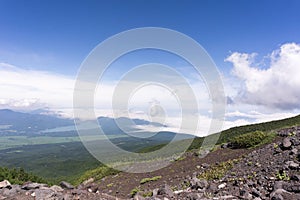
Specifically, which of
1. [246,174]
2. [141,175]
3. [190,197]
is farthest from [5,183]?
[246,174]

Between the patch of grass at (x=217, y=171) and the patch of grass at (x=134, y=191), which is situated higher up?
the patch of grass at (x=217, y=171)

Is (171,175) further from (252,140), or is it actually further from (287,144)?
(287,144)

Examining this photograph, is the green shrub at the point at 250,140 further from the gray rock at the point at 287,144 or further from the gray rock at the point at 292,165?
the gray rock at the point at 292,165

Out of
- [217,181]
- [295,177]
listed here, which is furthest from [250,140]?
[295,177]

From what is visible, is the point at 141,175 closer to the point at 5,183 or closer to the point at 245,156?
the point at 245,156

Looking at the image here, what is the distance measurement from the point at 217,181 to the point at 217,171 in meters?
1.79

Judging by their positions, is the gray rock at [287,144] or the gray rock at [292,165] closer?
the gray rock at [292,165]

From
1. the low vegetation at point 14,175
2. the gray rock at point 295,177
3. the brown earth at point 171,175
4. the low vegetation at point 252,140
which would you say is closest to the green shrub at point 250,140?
the low vegetation at point 252,140

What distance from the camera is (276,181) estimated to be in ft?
35.1

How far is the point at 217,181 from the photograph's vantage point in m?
13.0

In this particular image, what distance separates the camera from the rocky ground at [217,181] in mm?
10008

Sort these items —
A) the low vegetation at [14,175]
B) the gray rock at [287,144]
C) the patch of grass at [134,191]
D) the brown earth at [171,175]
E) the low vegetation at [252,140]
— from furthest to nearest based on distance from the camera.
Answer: the low vegetation at [252,140]
the low vegetation at [14,175]
the brown earth at [171,175]
the patch of grass at [134,191]
the gray rock at [287,144]

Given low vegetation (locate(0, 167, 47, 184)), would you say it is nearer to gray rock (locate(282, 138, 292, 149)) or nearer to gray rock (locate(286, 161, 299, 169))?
gray rock (locate(286, 161, 299, 169))

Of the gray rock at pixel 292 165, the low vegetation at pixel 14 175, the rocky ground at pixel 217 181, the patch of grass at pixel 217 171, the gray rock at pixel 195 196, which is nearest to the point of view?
the rocky ground at pixel 217 181
